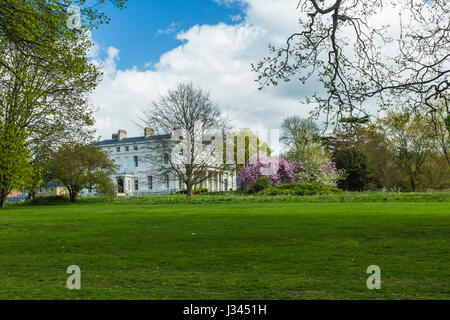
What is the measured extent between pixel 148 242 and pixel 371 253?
5.29 m

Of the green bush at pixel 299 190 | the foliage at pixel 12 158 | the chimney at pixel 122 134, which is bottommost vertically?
the green bush at pixel 299 190

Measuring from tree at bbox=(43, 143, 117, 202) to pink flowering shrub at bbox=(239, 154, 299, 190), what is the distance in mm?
19452

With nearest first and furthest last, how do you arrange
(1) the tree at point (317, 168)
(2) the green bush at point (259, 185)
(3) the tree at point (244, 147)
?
(2) the green bush at point (259, 185) < (1) the tree at point (317, 168) < (3) the tree at point (244, 147)

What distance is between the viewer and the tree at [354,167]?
52.7m

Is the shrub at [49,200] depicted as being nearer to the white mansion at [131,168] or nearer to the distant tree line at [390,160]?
the distant tree line at [390,160]

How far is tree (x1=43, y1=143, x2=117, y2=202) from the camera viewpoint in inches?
1501

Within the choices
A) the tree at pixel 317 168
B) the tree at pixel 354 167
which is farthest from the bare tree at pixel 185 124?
the tree at pixel 354 167

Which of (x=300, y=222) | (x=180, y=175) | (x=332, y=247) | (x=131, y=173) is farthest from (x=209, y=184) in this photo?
(x=332, y=247)

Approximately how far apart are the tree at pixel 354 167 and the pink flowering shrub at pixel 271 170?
19.7 feet

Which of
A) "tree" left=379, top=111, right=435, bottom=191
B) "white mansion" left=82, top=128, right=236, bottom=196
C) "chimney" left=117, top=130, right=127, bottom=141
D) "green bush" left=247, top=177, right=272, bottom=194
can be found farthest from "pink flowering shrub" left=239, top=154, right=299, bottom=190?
"chimney" left=117, top=130, right=127, bottom=141

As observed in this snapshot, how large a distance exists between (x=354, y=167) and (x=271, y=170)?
10.9 metres

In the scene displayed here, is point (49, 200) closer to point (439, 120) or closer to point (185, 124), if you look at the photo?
point (185, 124)

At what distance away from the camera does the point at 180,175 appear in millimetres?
43438

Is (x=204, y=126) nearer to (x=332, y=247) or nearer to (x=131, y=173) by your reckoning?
(x=332, y=247)
